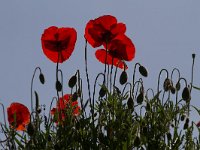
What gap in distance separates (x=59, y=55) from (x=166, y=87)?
2.20ft

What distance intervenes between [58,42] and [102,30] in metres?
0.29

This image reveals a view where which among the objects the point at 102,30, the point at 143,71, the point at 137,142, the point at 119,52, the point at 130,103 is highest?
the point at 102,30

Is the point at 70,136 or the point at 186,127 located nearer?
the point at 70,136

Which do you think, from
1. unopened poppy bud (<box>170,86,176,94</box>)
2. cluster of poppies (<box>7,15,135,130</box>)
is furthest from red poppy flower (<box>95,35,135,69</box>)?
unopened poppy bud (<box>170,86,176,94</box>)

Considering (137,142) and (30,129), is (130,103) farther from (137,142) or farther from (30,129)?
(30,129)

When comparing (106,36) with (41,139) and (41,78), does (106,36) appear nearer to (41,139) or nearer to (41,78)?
(41,78)

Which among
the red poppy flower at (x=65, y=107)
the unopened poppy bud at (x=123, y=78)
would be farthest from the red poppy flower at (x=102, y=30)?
the red poppy flower at (x=65, y=107)

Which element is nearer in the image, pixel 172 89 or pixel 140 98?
pixel 140 98

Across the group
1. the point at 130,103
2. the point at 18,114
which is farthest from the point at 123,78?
the point at 18,114

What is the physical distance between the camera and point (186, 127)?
3723mm

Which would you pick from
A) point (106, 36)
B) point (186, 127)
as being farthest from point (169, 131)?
point (106, 36)

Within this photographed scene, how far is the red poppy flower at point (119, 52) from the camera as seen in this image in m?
3.82

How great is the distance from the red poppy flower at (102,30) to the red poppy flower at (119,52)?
0.04 meters

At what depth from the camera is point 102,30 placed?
152 inches
